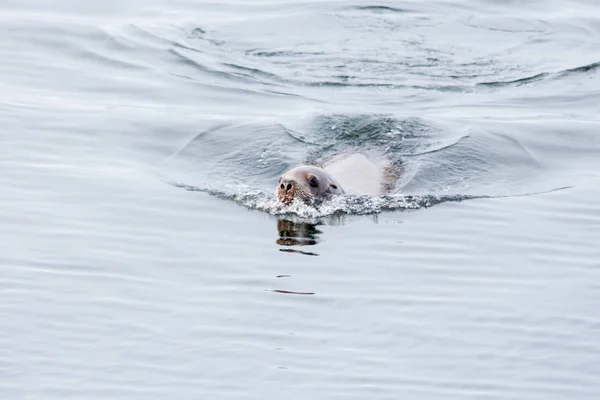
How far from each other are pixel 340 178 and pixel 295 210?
980 mm

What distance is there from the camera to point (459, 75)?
16828 mm

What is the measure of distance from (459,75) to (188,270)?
836 centimetres

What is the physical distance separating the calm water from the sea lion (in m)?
0.20

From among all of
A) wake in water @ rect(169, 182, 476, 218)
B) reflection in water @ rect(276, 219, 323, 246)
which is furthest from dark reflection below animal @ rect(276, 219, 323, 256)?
wake in water @ rect(169, 182, 476, 218)

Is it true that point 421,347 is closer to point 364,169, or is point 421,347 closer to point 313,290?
point 313,290

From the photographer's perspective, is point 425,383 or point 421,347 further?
point 421,347

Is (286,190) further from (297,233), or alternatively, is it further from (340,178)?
(340,178)

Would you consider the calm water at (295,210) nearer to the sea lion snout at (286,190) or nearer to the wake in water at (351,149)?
the wake in water at (351,149)

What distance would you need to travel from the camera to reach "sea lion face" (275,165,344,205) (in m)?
11.4

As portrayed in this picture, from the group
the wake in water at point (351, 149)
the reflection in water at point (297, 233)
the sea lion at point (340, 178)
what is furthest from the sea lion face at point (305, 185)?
the reflection in water at point (297, 233)

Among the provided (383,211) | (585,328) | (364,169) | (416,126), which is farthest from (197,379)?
(416,126)

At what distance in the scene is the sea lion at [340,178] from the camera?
11.4 meters

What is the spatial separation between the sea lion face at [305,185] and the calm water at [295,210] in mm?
189

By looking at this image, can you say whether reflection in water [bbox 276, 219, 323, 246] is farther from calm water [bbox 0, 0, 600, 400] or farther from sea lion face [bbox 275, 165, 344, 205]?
sea lion face [bbox 275, 165, 344, 205]
